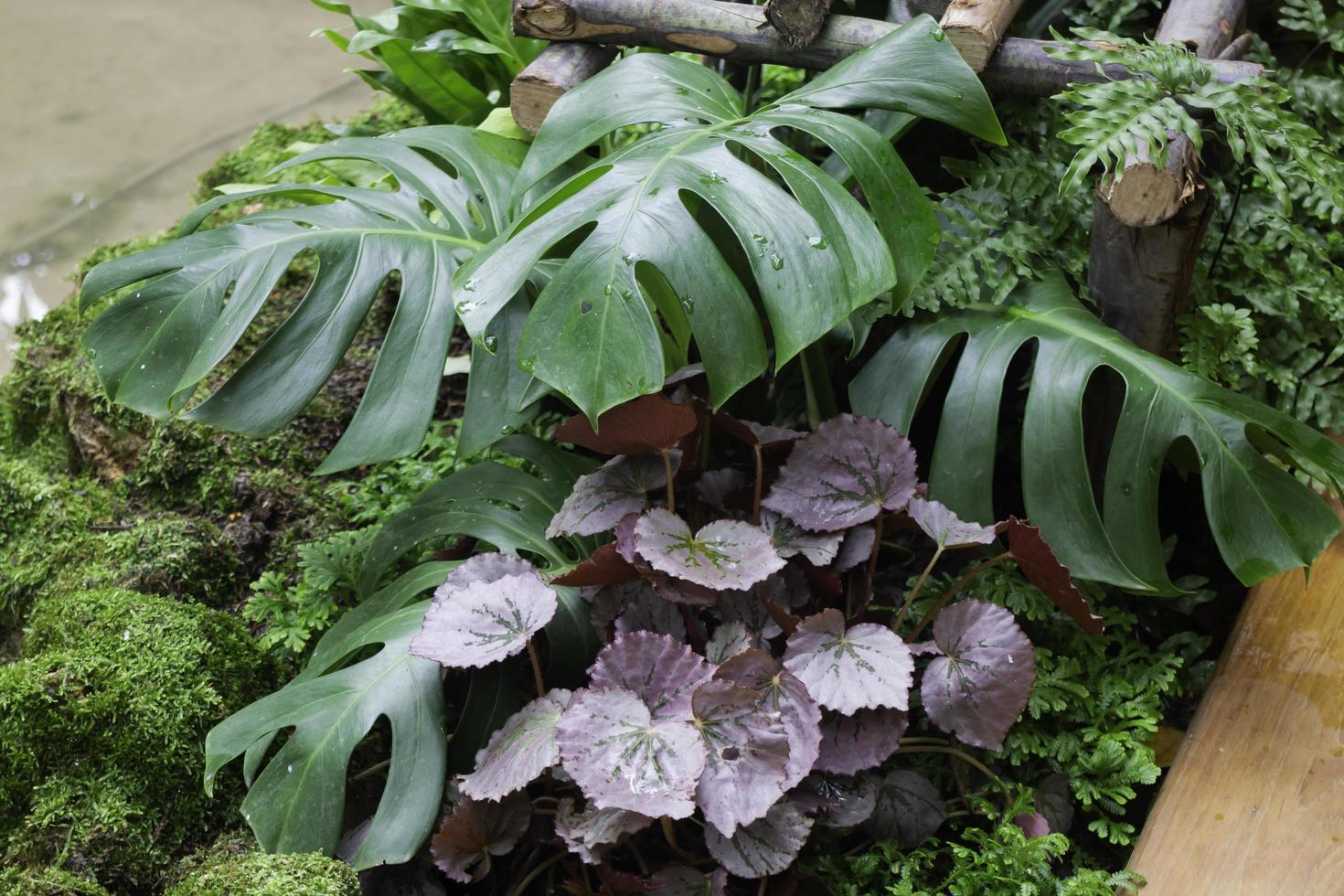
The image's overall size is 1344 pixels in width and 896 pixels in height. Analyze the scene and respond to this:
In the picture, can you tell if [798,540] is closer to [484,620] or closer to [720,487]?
[720,487]

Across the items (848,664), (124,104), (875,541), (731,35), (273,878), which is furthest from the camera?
(124,104)

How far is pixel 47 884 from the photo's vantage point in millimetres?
1423

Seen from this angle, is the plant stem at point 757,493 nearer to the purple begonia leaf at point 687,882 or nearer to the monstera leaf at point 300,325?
the monstera leaf at point 300,325

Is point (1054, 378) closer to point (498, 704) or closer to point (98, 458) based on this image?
point (498, 704)

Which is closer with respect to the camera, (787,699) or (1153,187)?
(787,699)

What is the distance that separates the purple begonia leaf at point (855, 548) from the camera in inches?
65.1

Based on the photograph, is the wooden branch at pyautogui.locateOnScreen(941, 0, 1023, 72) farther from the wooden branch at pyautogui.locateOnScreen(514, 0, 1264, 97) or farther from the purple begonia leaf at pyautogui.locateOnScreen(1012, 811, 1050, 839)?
the purple begonia leaf at pyautogui.locateOnScreen(1012, 811, 1050, 839)

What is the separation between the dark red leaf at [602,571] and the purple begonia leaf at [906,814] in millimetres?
488

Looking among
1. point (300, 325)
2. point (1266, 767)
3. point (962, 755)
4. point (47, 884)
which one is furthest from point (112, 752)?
point (1266, 767)

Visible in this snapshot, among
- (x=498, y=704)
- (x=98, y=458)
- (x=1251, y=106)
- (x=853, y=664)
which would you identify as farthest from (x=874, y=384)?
(x=98, y=458)

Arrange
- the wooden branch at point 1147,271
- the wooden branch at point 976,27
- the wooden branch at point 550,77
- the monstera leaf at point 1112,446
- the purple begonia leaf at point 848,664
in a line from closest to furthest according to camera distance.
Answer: the purple begonia leaf at point 848,664, the monstera leaf at point 1112,446, the wooden branch at point 1147,271, the wooden branch at point 976,27, the wooden branch at point 550,77

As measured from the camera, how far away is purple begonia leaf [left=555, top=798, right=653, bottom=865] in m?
1.39

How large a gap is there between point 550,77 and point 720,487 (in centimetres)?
87

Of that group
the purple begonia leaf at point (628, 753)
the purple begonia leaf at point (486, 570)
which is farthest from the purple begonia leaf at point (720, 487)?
the purple begonia leaf at point (628, 753)
